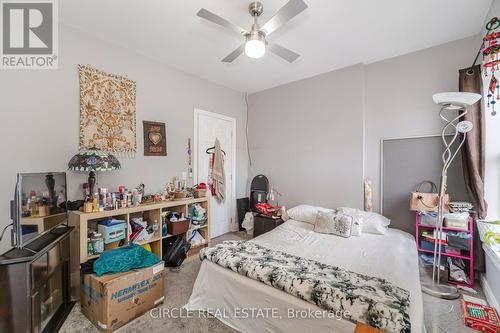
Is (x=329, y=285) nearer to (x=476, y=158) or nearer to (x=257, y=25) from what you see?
(x=257, y=25)

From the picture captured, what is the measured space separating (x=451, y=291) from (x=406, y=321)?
5.67ft

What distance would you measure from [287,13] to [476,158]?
8.51 ft

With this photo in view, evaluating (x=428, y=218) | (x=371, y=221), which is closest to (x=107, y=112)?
(x=371, y=221)

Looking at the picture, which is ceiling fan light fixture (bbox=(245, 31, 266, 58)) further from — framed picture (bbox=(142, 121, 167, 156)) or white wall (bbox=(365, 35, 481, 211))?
white wall (bbox=(365, 35, 481, 211))

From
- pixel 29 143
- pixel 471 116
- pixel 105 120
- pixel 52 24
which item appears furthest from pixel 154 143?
pixel 471 116

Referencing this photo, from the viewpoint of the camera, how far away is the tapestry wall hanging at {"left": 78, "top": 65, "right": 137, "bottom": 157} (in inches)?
97.6

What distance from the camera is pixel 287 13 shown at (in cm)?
167

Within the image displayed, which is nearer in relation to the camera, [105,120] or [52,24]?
[52,24]

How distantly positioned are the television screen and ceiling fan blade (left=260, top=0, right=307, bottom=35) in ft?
7.25

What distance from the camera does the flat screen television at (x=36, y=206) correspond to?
1460 millimetres

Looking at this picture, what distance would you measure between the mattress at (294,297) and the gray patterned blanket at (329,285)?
0.20ft

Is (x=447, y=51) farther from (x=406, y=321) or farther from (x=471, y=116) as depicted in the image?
(x=406, y=321)

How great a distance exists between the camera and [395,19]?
7.46 feet

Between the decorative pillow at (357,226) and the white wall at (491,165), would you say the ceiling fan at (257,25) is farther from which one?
the white wall at (491,165)
